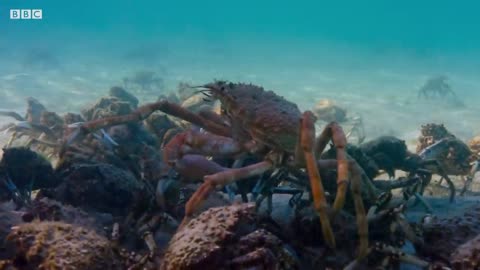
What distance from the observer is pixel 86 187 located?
416 centimetres

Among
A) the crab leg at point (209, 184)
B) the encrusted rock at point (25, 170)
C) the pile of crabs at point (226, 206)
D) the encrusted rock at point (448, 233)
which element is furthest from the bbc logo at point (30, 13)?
the encrusted rock at point (448, 233)

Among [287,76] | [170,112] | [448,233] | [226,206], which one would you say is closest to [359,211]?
[448,233]

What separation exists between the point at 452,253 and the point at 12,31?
63.2 metres

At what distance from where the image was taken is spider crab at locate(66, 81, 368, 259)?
3379 mm

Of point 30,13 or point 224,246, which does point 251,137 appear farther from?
point 30,13

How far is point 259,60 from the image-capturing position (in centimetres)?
4291

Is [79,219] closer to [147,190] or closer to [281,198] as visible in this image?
[147,190]

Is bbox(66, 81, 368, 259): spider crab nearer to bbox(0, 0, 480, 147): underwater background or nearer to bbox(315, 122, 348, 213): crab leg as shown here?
bbox(315, 122, 348, 213): crab leg

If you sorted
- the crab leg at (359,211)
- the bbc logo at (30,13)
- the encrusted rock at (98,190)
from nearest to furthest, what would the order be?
the crab leg at (359,211)
the encrusted rock at (98,190)
the bbc logo at (30,13)

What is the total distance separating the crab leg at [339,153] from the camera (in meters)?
3.20

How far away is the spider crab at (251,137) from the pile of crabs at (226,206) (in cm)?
1

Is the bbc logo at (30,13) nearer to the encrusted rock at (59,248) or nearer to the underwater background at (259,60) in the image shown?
the underwater background at (259,60)

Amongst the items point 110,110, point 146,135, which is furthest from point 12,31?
point 146,135

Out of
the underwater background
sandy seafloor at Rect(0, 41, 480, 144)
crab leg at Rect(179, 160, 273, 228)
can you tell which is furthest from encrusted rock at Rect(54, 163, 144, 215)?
the underwater background
